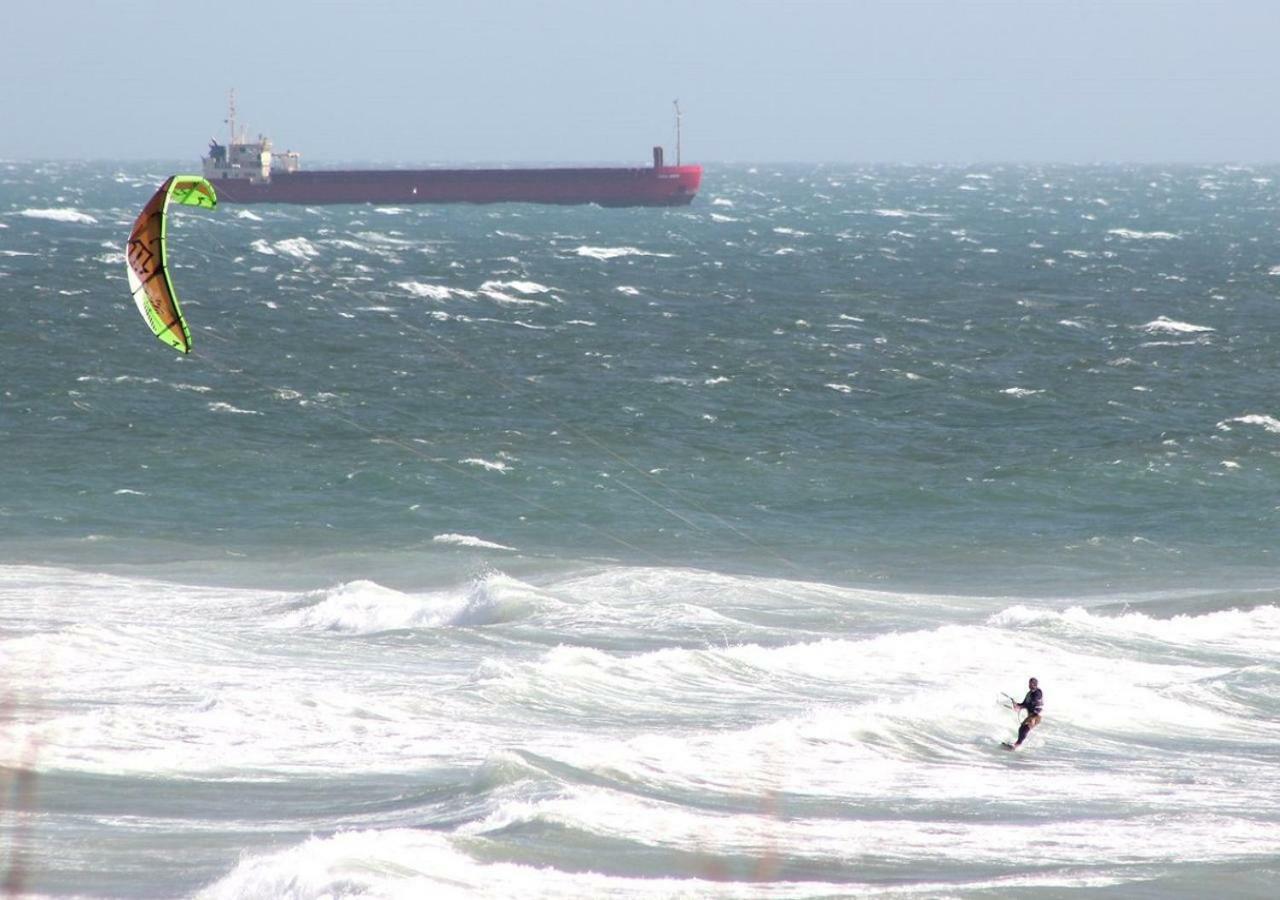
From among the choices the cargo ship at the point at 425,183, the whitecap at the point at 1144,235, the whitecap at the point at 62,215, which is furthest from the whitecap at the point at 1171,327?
the cargo ship at the point at 425,183

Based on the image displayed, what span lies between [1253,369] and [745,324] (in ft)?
62.9

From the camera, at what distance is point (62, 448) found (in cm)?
4138

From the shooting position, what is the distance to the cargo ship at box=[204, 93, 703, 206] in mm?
151875

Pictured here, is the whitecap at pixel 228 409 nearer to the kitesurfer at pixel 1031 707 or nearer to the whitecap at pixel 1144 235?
the kitesurfer at pixel 1031 707

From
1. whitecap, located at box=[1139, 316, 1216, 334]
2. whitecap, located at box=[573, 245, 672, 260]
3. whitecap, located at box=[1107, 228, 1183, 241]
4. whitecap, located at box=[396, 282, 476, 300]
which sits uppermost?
whitecap, located at box=[1107, 228, 1183, 241]

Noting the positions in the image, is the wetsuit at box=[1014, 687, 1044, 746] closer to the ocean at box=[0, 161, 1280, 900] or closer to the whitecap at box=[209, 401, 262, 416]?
the ocean at box=[0, 161, 1280, 900]

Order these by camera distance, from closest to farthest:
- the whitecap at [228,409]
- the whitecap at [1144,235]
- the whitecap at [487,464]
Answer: the whitecap at [487,464] < the whitecap at [228,409] < the whitecap at [1144,235]

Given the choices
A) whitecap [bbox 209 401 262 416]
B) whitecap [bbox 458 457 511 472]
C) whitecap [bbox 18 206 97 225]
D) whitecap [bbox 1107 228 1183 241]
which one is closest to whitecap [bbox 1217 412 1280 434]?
whitecap [bbox 458 457 511 472]

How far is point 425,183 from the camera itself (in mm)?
158250

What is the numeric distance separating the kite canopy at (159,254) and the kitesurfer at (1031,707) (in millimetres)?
10862

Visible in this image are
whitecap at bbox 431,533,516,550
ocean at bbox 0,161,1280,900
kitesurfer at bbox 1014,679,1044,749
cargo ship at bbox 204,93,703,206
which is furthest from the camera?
cargo ship at bbox 204,93,703,206

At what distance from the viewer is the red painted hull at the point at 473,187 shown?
153125mm

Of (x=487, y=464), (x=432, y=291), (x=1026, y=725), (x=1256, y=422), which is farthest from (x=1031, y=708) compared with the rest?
(x=432, y=291)

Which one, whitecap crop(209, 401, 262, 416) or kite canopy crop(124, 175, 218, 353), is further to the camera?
whitecap crop(209, 401, 262, 416)
